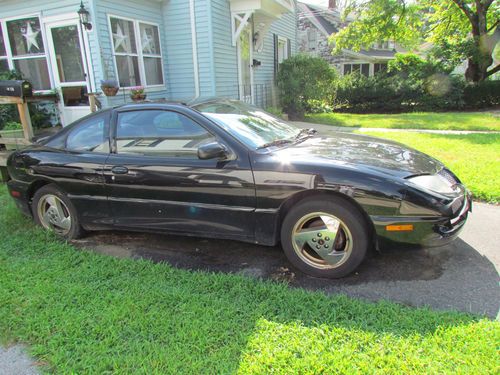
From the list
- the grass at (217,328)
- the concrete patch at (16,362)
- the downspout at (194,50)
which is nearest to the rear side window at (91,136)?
the grass at (217,328)

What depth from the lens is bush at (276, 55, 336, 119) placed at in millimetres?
13688

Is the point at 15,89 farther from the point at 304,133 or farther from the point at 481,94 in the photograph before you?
the point at 481,94

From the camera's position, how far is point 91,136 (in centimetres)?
388

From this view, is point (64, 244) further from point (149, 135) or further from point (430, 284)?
point (430, 284)

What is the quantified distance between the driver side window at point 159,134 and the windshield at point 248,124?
0.21 m

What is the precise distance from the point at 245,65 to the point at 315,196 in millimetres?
10042

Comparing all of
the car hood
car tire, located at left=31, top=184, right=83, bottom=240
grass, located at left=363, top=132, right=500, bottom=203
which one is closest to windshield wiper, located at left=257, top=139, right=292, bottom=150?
the car hood

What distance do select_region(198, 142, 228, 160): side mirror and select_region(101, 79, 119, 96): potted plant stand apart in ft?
18.4

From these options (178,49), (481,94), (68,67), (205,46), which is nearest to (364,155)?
(205,46)

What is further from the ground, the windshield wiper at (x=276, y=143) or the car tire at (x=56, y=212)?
the windshield wiper at (x=276, y=143)

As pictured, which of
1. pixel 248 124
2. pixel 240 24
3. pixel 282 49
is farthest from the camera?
pixel 282 49

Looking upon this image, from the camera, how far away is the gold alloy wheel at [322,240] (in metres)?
3.03

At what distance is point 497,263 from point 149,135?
3373 millimetres

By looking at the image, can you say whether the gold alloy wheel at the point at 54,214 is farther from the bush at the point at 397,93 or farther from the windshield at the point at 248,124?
the bush at the point at 397,93
